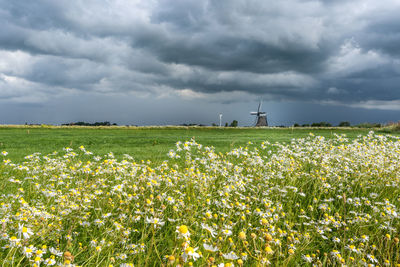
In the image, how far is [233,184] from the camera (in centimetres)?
508

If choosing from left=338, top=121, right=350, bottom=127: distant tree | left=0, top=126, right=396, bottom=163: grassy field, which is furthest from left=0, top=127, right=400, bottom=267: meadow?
left=338, top=121, right=350, bottom=127: distant tree

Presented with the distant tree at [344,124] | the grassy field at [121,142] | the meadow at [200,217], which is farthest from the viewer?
the distant tree at [344,124]

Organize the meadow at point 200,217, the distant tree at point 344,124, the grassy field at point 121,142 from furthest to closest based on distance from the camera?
the distant tree at point 344,124 < the grassy field at point 121,142 < the meadow at point 200,217

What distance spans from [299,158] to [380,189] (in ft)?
7.49

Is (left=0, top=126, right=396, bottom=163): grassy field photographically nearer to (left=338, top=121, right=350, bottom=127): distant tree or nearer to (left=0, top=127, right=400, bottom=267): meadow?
(left=0, top=127, right=400, bottom=267): meadow

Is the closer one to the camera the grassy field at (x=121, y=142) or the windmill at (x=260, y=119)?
the grassy field at (x=121, y=142)

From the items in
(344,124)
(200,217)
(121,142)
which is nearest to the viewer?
(200,217)

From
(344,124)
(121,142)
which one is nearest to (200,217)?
(121,142)

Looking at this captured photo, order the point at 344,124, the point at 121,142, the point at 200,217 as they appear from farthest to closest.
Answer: the point at 344,124, the point at 121,142, the point at 200,217

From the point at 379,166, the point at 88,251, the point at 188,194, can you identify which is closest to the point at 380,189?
the point at 379,166

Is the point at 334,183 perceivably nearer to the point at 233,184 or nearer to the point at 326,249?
the point at 326,249

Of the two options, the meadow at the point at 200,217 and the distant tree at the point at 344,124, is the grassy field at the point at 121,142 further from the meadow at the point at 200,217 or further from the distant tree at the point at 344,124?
the distant tree at the point at 344,124

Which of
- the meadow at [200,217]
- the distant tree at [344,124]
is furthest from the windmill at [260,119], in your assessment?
the meadow at [200,217]

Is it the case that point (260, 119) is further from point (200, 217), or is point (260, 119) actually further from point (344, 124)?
point (200, 217)
